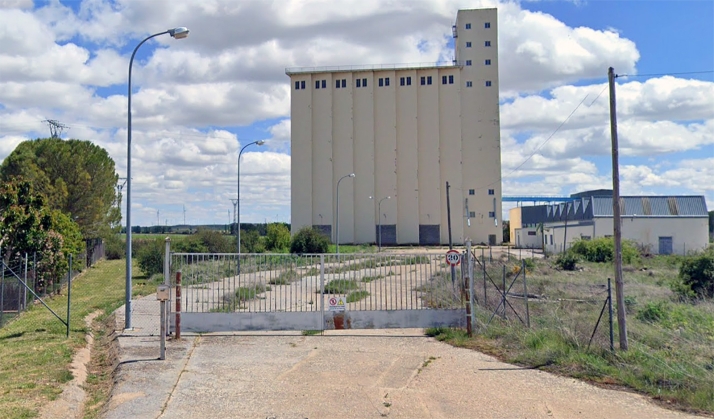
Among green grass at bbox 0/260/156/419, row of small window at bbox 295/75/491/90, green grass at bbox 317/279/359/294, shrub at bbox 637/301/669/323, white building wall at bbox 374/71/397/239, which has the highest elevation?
row of small window at bbox 295/75/491/90

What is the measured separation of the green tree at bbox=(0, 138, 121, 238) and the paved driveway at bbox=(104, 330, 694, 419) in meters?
31.7

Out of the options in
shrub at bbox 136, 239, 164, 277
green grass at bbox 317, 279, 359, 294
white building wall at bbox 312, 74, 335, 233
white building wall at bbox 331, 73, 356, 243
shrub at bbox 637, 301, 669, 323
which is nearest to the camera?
green grass at bbox 317, 279, 359, 294

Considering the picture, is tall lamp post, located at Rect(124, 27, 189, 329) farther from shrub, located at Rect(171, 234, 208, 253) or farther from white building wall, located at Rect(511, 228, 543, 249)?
white building wall, located at Rect(511, 228, 543, 249)

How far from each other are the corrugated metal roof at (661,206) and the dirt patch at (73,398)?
60.3 meters

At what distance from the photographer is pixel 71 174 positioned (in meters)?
44.4

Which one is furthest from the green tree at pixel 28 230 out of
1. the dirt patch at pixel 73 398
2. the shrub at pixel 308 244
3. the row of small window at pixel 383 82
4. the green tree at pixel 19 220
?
the row of small window at pixel 383 82

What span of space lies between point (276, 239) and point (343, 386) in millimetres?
56109

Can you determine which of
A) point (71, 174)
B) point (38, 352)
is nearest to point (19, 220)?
point (38, 352)

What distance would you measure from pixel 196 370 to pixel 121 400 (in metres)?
2.14

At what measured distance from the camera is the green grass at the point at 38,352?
955cm

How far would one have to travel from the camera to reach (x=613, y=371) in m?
10.9

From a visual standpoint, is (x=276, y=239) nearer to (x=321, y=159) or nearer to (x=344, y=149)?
(x=321, y=159)

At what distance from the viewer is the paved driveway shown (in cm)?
905

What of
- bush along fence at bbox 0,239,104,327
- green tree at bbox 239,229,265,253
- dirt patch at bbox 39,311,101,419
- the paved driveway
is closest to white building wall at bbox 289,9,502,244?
green tree at bbox 239,229,265,253
